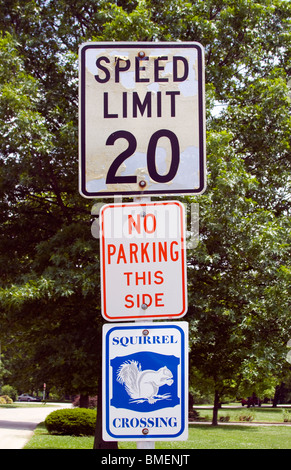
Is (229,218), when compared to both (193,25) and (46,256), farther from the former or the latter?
(193,25)

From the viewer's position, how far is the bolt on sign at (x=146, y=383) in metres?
1.94

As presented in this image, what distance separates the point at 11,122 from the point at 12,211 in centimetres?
214

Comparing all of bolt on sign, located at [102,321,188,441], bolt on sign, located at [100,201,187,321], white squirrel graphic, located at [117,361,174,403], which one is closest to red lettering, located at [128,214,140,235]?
bolt on sign, located at [100,201,187,321]

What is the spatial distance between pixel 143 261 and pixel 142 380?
430 millimetres

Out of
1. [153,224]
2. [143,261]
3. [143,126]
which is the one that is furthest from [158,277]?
[143,126]

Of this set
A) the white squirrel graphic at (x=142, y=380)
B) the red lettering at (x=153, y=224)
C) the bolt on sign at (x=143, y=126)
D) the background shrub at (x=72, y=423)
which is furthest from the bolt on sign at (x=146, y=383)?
the background shrub at (x=72, y=423)

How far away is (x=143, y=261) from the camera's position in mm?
2088

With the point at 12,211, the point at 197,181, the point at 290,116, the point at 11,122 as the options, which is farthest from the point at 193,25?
the point at 197,181

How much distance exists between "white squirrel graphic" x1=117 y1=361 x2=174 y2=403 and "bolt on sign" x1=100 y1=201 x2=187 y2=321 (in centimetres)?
19

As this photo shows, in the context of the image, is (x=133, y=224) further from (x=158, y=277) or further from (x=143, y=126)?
(x=143, y=126)

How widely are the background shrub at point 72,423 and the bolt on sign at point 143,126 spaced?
1853 centimetres

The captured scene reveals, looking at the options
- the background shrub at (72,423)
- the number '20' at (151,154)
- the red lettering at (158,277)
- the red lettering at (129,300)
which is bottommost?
the background shrub at (72,423)

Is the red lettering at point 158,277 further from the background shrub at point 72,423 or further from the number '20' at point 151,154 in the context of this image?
the background shrub at point 72,423

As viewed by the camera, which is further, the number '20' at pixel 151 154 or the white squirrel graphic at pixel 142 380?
the number '20' at pixel 151 154
